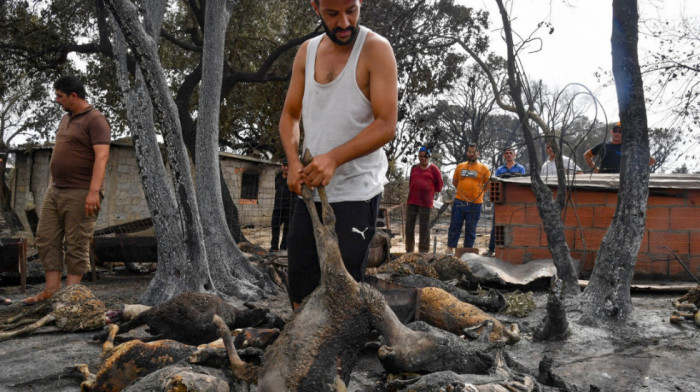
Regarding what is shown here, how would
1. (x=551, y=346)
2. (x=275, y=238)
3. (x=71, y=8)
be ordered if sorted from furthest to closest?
(x=71, y=8) → (x=275, y=238) → (x=551, y=346)

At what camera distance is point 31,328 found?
12.2 feet

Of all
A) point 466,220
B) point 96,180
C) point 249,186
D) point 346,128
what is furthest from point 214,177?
point 249,186

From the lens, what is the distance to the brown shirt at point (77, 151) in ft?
14.7

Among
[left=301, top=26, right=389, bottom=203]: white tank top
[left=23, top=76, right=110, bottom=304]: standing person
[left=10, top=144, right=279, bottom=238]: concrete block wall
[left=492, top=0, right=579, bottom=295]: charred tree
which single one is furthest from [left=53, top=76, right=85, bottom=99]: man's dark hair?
[left=10, top=144, right=279, bottom=238]: concrete block wall

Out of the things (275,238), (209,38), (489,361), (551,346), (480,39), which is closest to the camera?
(489,361)

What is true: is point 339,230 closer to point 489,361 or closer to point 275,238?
point 489,361

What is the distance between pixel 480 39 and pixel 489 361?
12489mm

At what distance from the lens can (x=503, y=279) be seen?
5.52 m

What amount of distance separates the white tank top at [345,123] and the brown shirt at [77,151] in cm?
296

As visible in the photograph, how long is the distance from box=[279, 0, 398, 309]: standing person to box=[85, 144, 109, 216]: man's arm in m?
2.70

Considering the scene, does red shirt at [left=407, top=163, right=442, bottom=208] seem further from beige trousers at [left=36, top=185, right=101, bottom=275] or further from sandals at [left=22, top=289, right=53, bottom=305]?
sandals at [left=22, top=289, right=53, bottom=305]

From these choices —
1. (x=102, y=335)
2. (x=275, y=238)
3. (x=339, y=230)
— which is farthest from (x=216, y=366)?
(x=275, y=238)

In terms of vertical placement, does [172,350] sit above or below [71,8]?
below

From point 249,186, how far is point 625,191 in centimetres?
1545
